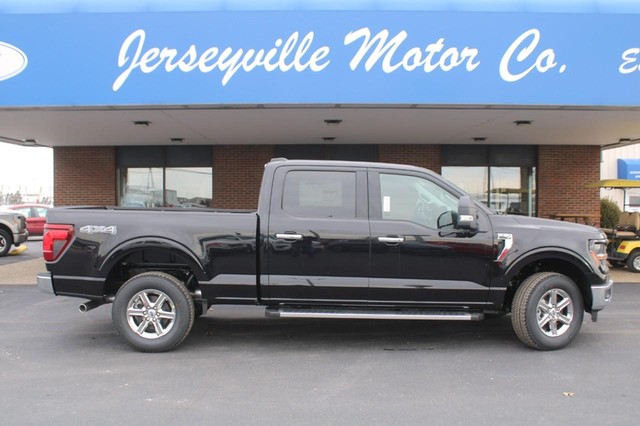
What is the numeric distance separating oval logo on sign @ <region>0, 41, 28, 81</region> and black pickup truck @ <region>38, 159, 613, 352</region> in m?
4.40

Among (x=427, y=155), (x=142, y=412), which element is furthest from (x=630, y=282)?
(x=142, y=412)

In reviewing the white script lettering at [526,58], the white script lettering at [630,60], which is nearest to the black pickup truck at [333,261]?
the white script lettering at [526,58]

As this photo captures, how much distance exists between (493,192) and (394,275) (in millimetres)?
9923

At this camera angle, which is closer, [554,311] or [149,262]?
[554,311]

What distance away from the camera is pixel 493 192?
14.0m

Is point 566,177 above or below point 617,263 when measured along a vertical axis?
above

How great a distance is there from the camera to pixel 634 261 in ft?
36.6

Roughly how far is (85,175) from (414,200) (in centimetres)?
1194

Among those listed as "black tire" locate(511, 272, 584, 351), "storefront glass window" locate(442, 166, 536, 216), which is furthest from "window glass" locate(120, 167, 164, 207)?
"black tire" locate(511, 272, 584, 351)

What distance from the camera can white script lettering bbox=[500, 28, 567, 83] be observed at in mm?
8039

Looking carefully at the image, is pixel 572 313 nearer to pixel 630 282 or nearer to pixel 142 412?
pixel 142 412

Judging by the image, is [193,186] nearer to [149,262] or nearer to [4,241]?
[4,241]

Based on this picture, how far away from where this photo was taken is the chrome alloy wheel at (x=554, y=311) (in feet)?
17.1

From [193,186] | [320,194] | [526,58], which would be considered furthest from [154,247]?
[193,186]
